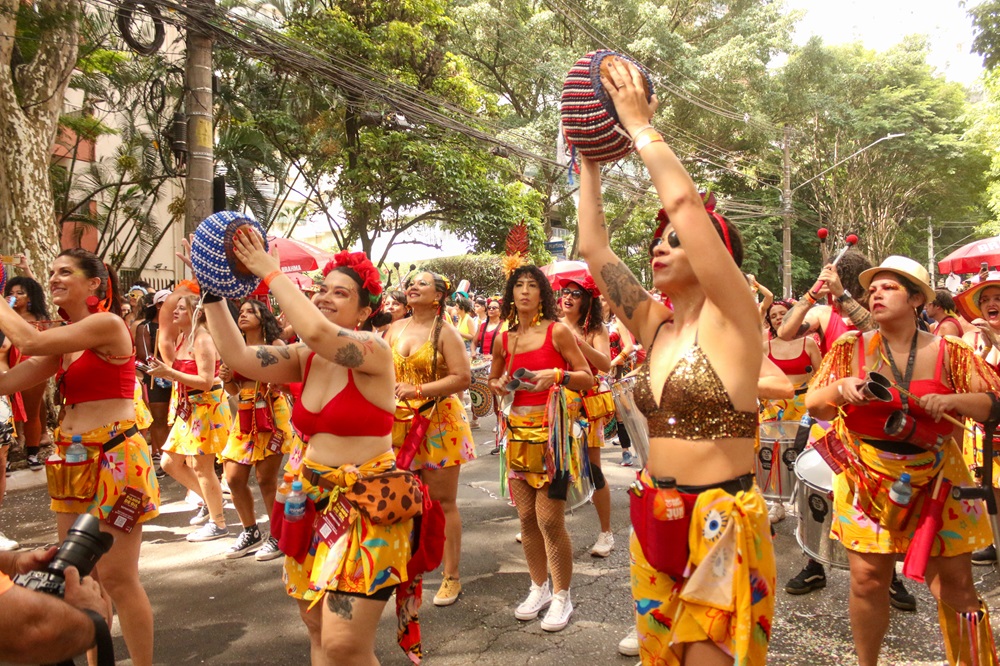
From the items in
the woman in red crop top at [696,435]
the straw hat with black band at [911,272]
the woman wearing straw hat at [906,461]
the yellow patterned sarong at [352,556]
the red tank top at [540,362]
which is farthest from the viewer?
the red tank top at [540,362]

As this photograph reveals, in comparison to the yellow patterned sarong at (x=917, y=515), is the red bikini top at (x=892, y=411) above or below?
above

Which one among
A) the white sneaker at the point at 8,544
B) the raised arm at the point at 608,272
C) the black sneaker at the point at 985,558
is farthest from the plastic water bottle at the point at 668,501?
the white sneaker at the point at 8,544

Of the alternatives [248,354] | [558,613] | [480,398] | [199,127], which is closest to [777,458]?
[558,613]

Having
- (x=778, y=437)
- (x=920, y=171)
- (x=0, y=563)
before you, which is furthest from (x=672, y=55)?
(x=0, y=563)

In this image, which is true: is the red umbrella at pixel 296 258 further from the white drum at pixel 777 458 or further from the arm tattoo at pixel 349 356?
the arm tattoo at pixel 349 356

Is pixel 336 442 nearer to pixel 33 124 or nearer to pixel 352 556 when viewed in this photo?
pixel 352 556

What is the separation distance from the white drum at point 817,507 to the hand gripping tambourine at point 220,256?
3.00 meters

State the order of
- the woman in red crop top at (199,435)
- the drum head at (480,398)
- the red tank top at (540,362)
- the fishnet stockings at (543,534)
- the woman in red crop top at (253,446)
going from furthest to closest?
Result: the drum head at (480,398) < the woman in red crop top at (199,435) < the woman in red crop top at (253,446) < the red tank top at (540,362) < the fishnet stockings at (543,534)

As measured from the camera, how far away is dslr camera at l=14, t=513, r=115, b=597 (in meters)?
1.63

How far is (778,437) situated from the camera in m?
5.61

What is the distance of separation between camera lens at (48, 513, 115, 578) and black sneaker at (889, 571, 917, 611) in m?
4.46

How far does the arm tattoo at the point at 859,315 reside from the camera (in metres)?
4.21

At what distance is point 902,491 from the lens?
3.32 metres

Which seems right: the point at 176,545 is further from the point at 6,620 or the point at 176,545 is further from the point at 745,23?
the point at 745,23
